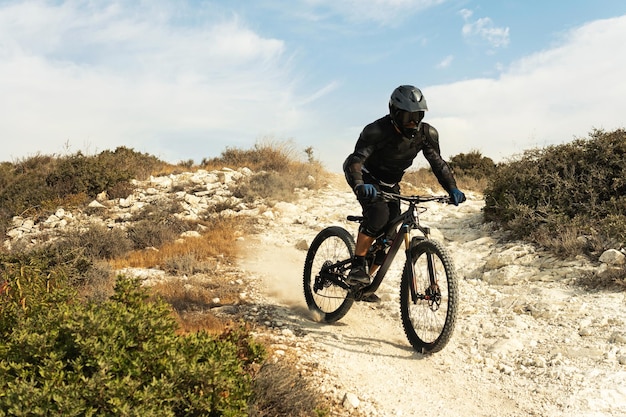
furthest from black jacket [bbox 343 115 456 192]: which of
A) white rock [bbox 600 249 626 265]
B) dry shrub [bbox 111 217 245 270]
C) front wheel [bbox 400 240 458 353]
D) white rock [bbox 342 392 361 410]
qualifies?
dry shrub [bbox 111 217 245 270]

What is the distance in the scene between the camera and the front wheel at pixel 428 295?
4.91m

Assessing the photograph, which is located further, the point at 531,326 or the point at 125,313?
the point at 531,326

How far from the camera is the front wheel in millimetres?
4906

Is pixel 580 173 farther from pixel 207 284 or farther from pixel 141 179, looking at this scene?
pixel 141 179

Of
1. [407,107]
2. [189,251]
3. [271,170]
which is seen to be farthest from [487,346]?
[271,170]

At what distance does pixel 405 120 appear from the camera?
5.20 meters

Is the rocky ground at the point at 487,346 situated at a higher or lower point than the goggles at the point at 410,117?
lower

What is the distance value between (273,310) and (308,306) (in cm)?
46

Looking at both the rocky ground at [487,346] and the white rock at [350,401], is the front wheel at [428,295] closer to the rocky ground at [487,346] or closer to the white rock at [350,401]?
the rocky ground at [487,346]

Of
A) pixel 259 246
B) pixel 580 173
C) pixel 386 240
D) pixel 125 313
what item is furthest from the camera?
pixel 259 246

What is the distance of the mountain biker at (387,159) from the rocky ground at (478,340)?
36.7 inches

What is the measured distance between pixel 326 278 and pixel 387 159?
5.48ft

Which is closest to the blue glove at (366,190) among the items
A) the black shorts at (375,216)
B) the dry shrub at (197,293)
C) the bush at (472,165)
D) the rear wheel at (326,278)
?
the black shorts at (375,216)

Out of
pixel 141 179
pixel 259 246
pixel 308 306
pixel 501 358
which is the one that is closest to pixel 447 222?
pixel 259 246
